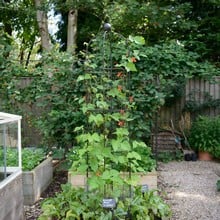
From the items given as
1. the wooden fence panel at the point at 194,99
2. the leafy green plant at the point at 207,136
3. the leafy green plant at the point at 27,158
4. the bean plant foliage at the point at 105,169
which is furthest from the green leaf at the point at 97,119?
the wooden fence panel at the point at 194,99

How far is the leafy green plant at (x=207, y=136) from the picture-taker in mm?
6781

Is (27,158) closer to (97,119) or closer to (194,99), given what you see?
(97,119)

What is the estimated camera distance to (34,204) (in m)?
4.15

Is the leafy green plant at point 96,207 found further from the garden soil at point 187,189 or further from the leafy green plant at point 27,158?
the leafy green plant at point 27,158

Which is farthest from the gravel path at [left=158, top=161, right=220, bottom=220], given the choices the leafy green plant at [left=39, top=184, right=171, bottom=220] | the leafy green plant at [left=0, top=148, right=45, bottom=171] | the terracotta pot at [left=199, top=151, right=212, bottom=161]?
the leafy green plant at [left=0, top=148, right=45, bottom=171]

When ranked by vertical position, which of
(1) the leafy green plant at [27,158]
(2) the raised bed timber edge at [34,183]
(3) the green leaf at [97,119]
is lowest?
(2) the raised bed timber edge at [34,183]

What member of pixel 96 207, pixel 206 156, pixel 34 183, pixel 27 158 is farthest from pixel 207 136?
pixel 96 207

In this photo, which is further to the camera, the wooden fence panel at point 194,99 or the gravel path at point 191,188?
the wooden fence panel at point 194,99

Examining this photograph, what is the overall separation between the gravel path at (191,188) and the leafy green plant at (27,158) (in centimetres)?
170

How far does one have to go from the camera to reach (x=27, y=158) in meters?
4.77

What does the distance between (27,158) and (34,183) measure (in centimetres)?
63

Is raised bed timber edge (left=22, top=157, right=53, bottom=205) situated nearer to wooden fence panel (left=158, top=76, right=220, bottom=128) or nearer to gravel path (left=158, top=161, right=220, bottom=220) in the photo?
gravel path (left=158, top=161, right=220, bottom=220)

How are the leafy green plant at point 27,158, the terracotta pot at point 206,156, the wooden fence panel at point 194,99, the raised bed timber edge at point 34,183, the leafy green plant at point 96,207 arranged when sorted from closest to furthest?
the leafy green plant at point 96,207
the leafy green plant at point 27,158
the raised bed timber edge at point 34,183
the terracotta pot at point 206,156
the wooden fence panel at point 194,99

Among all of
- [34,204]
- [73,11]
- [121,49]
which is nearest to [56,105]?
[121,49]
